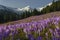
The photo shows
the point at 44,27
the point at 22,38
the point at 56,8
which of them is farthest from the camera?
the point at 56,8

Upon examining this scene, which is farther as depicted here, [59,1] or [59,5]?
[59,1]

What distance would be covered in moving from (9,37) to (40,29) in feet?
2.42

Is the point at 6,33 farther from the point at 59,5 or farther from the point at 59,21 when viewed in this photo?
the point at 59,5

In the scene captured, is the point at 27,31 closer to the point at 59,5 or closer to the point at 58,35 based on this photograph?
the point at 58,35

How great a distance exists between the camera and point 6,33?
3.81 m

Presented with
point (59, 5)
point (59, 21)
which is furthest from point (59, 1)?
point (59, 21)

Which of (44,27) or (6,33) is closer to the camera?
(6,33)

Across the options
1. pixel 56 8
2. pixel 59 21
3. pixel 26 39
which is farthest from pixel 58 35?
pixel 56 8

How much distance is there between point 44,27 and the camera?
4441 mm

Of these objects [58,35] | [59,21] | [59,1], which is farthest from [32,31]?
[59,1]

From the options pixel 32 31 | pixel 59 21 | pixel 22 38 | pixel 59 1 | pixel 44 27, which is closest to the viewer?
pixel 22 38

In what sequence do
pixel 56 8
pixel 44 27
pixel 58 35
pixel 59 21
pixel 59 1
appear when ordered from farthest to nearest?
pixel 59 1 < pixel 56 8 < pixel 59 21 < pixel 44 27 < pixel 58 35

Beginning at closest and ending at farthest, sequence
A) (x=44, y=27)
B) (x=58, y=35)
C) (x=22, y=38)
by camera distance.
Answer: (x=58, y=35), (x=22, y=38), (x=44, y=27)

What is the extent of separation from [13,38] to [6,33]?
0.26 metres
